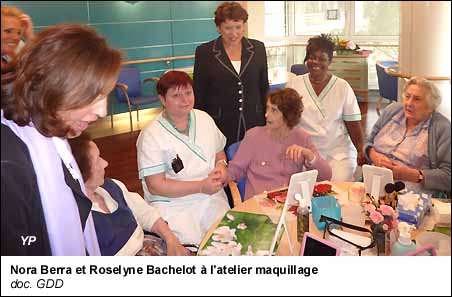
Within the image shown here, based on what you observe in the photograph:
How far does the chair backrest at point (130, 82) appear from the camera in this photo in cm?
129

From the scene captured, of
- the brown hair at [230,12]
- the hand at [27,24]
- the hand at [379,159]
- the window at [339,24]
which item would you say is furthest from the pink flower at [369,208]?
the hand at [27,24]

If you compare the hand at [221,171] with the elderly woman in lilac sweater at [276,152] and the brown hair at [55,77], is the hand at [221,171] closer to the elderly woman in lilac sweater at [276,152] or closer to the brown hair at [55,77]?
the elderly woman in lilac sweater at [276,152]

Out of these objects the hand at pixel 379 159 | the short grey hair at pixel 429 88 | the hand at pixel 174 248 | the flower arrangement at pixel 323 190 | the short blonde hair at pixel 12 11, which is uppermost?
the short blonde hair at pixel 12 11

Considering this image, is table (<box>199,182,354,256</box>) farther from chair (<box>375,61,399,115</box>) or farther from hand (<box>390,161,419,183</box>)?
chair (<box>375,61,399,115</box>)

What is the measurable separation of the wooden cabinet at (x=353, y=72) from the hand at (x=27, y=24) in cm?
83

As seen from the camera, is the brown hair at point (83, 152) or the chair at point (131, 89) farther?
the chair at point (131, 89)

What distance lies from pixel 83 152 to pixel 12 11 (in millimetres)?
352

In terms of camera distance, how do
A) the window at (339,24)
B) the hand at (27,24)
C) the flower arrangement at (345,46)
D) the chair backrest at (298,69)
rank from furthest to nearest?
the chair backrest at (298,69) → the flower arrangement at (345,46) → the window at (339,24) → the hand at (27,24)

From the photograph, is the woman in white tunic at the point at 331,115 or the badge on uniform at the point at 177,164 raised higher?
the woman in white tunic at the point at 331,115

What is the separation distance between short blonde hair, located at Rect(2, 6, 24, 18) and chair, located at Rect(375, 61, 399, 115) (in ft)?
2.95

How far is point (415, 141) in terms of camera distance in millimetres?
1506

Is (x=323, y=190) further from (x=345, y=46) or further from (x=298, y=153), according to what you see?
(x=345, y=46)

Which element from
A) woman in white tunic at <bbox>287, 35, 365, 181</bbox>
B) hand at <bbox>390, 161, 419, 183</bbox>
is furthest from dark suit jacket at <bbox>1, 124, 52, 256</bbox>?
hand at <bbox>390, 161, 419, 183</bbox>

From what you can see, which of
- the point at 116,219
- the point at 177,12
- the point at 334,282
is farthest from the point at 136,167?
the point at 334,282
